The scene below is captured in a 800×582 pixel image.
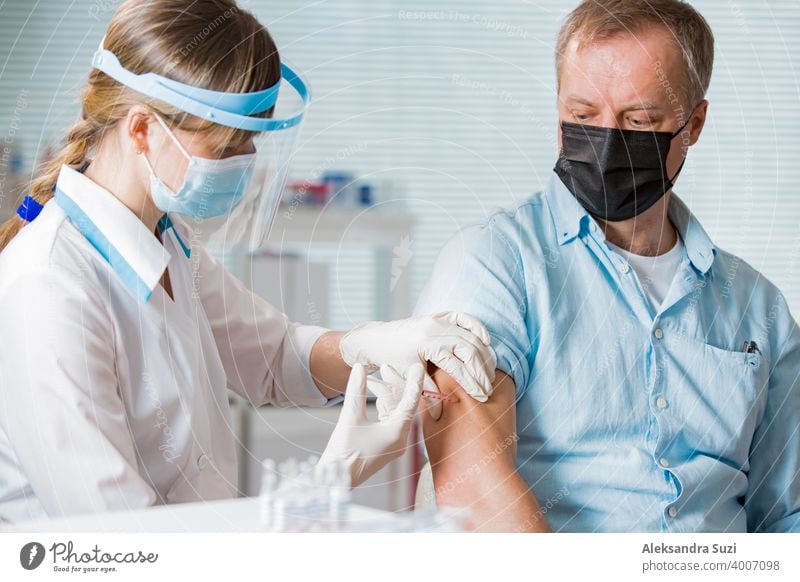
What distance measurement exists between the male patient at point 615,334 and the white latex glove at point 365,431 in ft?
0.16

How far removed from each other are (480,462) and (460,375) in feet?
0.41

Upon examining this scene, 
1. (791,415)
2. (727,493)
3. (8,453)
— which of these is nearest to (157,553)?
(8,453)

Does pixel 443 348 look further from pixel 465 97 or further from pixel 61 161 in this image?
pixel 465 97

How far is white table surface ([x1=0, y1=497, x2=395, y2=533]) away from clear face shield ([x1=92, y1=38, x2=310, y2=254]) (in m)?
0.42

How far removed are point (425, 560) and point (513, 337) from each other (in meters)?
0.35

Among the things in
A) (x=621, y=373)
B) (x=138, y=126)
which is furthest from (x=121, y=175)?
(x=621, y=373)

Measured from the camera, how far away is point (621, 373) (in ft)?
4.57

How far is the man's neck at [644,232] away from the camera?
149cm

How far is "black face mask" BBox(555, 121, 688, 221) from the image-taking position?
140cm

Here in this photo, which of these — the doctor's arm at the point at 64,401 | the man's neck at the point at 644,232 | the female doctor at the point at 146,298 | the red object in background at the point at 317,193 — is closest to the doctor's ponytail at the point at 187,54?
the female doctor at the point at 146,298

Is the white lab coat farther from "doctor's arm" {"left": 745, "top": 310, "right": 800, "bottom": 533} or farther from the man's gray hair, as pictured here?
"doctor's arm" {"left": 745, "top": 310, "right": 800, "bottom": 533}

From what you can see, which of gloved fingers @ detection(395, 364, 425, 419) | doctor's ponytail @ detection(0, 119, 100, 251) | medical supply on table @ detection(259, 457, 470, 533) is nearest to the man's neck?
gloved fingers @ detection(395, 364, 425, 419)

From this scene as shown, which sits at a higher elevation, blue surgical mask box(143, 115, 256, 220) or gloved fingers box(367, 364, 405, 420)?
blue surgical mask box(143, 115, 256, 220)

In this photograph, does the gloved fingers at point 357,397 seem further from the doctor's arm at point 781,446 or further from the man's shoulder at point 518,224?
the doctor's arm at point 781,446
